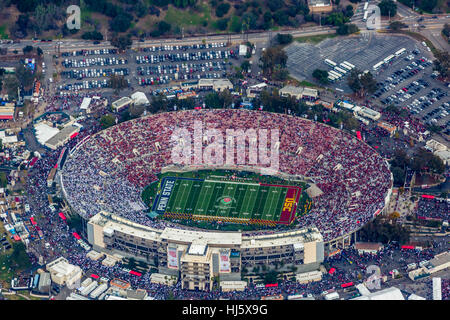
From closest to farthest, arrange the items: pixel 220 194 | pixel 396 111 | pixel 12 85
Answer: pixel 220 194 < pixel 396 111 < pixel 12 85

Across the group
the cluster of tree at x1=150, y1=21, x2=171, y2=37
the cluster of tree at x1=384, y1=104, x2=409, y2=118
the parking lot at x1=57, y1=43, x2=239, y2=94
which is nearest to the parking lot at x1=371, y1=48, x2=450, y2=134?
the cluster of tree at x1=384, y1=104, x2=409, y2=118

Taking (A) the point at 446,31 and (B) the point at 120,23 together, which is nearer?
(A) the point at 446,31

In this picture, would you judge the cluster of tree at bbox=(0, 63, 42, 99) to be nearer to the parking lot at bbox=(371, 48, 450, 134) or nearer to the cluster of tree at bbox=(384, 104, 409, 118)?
the parking lot at bbox=(371, 48, 450, 134)

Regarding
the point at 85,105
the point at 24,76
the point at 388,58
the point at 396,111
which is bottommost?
the point at 85,105

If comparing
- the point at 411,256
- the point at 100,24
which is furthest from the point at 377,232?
the point at 100,24

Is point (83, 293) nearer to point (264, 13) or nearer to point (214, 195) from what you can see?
point (214, 195)

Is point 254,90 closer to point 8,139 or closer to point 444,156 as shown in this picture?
point 444,156


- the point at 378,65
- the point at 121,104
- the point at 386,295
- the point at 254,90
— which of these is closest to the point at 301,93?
the point at 254,90
